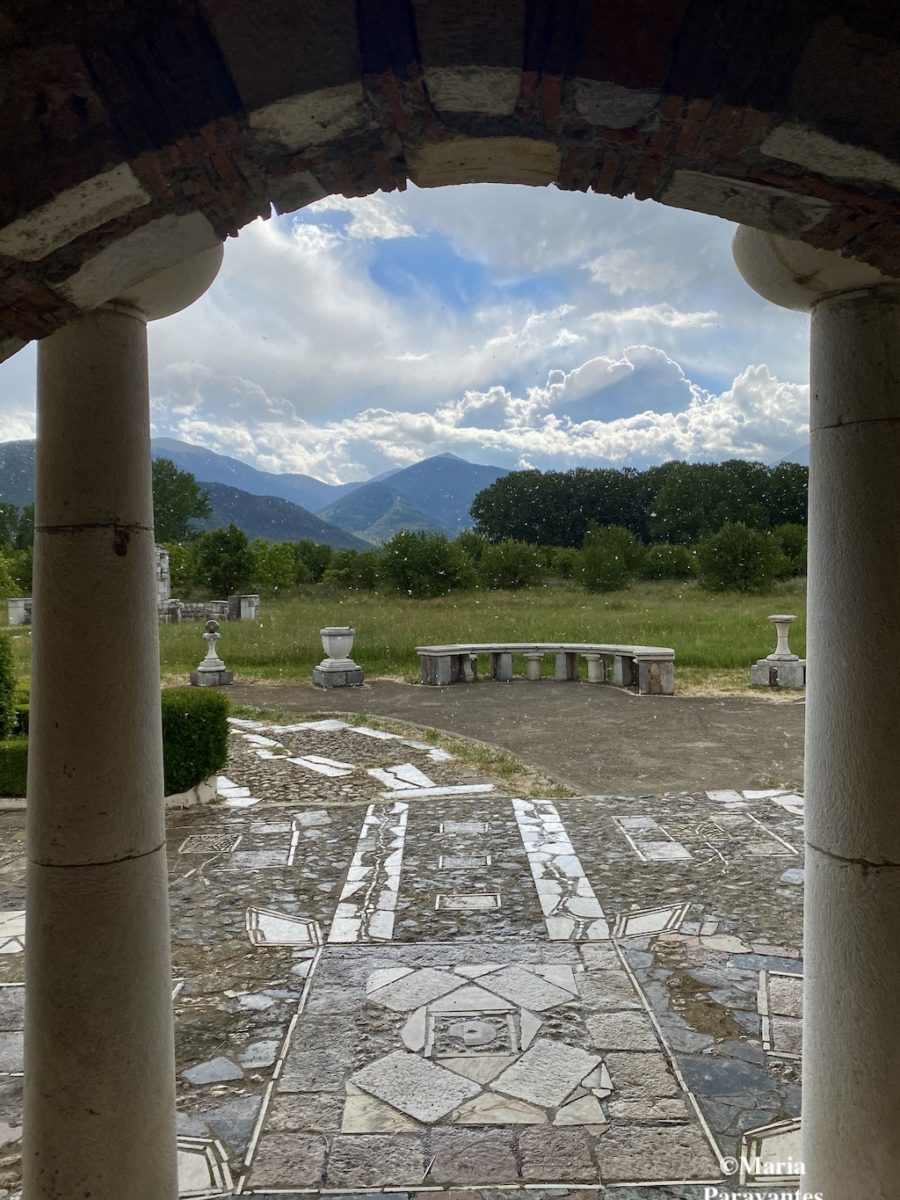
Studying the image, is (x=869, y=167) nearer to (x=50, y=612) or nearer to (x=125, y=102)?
(x=125, y=102)

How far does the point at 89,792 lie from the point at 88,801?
1.0 inches

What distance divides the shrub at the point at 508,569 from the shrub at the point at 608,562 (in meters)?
2.23

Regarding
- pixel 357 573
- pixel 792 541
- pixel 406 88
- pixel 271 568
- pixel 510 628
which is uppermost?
pixel 792 541

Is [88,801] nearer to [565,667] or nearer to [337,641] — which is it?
[337,641]

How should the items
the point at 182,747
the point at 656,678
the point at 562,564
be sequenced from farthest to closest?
the point at 562,564 < the point at 656,678 < the point at 182,747

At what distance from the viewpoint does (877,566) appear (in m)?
2.17

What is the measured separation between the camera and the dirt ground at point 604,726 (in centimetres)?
879

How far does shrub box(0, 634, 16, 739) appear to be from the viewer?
8234mm

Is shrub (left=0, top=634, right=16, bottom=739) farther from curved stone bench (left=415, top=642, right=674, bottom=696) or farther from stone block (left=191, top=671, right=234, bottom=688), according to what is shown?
curved stone bench (left=415, top=642, right=674, bottom=696)

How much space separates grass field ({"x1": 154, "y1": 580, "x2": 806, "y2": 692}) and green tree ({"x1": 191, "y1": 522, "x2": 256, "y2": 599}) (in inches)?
310

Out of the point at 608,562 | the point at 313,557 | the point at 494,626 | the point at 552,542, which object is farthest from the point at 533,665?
the point at 552,542

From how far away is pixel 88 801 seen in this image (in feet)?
7.41

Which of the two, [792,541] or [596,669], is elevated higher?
[792,541]

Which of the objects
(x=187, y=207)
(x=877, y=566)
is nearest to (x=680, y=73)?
(x=187, y=207)
